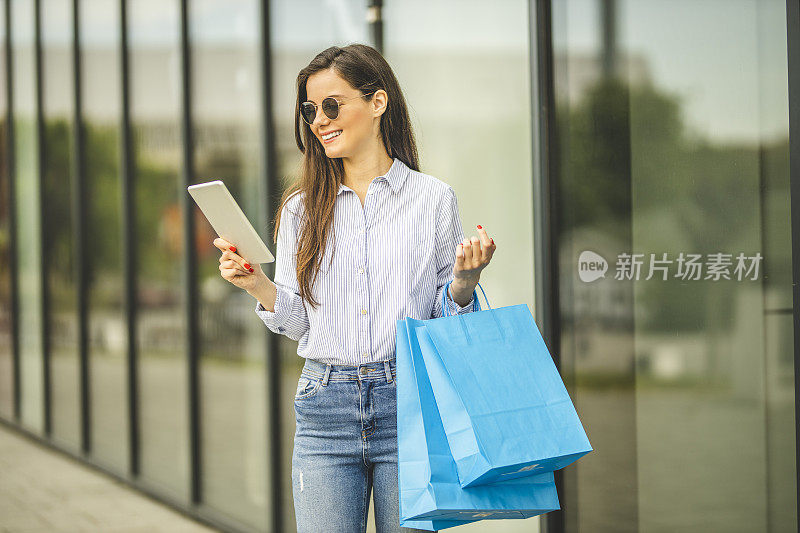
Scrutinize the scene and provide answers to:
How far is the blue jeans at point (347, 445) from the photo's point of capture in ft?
7.18

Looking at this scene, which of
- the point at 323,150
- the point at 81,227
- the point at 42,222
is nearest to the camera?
the point at 323,150

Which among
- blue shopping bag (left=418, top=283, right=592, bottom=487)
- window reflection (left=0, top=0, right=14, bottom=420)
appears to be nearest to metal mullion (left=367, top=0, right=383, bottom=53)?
blue shopping bag (left=418, top=283, right=592, bottom=487)

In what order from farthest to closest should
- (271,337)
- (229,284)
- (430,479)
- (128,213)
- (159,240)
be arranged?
1. (128,213)
2. (159,240)
3. (229,284)
4. (271,337)
5. (430,479)

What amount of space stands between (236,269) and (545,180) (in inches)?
55.4

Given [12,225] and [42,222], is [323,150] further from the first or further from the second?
[12,225]

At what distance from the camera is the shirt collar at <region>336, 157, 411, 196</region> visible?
227 centimetres

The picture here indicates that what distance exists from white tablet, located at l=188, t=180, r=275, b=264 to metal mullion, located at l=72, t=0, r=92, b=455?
19.2 feet

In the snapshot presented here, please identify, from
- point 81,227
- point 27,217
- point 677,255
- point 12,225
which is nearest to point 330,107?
point 677,255

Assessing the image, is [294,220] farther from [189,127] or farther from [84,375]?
[84,375]

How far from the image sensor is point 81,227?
7.65m

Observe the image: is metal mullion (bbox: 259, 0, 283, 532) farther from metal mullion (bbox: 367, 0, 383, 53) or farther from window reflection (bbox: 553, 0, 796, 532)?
window reflection (bbox: 553, 0, 796, 532)

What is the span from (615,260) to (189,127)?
3439 millimetres

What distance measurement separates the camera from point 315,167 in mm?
2328

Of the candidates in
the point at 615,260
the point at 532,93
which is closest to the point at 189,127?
the point at 532,93
